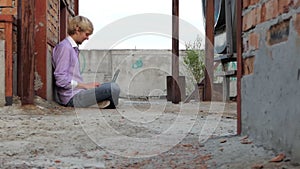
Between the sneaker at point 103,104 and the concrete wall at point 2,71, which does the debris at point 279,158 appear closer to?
the concrete wall at point 2,71

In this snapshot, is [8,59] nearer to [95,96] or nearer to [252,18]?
[95,96]

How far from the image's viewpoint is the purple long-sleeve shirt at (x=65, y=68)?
4.55 m

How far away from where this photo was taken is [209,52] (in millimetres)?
5516

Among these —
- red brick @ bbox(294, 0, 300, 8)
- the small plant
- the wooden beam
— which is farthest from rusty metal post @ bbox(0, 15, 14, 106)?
the small plant

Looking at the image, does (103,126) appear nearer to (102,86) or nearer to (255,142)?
(255,142)

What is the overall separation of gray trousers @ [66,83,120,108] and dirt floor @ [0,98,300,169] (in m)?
1.39

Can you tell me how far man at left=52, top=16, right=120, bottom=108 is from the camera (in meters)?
4.55

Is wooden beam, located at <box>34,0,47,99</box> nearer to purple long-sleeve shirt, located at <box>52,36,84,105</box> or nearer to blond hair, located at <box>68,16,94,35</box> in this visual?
purple long-sleeve shirt, located at <box>52,36,84,105</box>

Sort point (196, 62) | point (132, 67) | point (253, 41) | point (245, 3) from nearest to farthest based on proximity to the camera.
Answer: point (253, 41)
point (245, 3)
point (196, 62)
point (132, 67)

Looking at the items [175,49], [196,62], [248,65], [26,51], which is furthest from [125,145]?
[196,62]

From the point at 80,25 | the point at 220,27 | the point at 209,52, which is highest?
the point at 220,27

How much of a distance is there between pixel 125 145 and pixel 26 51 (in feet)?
5.97

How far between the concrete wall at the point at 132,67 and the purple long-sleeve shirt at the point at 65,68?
6.48 meters

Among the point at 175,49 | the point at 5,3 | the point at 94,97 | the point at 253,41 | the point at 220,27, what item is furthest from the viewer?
the point at 220,27
